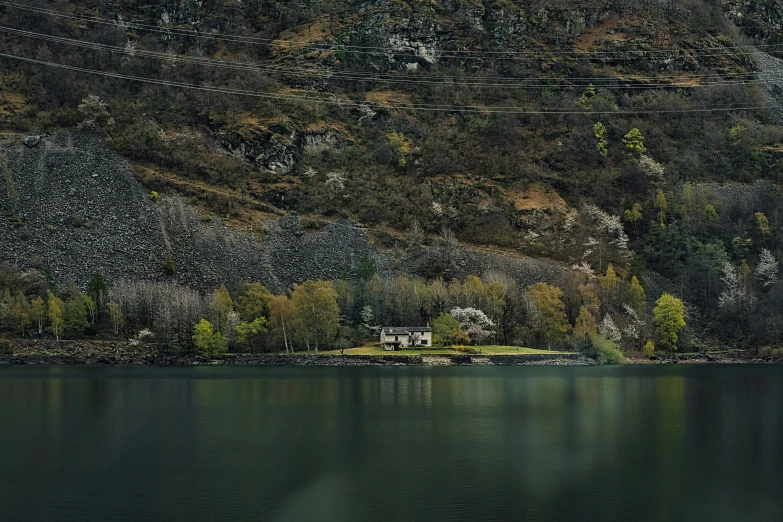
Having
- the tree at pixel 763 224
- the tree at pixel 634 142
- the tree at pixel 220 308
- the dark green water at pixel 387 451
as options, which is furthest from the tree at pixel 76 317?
the tree at pixel 763 224

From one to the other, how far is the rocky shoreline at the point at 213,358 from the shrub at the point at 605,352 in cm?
110

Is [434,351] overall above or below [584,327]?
below

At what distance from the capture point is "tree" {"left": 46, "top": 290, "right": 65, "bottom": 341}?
87562 mm

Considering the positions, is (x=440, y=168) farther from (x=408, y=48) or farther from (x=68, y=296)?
(x=68, y=296)

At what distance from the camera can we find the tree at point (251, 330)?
9038 centimetres

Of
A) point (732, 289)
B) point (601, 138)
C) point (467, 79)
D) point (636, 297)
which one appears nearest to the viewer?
point (636, 297)

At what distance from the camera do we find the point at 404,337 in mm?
93188

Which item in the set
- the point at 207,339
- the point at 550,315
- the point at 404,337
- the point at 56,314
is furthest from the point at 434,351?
the point at 56,314

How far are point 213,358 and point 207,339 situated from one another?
6.96 ft

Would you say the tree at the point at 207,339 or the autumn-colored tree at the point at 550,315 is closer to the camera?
the tree at the point at 207,339

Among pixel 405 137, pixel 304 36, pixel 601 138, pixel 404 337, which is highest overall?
pixel 304 36

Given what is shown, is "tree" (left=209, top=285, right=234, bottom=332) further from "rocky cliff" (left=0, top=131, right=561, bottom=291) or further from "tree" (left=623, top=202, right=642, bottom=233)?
"tree" (left=623, top=202, right=642, bottom=233)

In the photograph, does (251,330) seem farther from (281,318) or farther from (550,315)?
(550,315)

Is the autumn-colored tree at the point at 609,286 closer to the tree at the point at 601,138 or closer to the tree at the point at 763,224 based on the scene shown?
the tree at the point at 763,224
